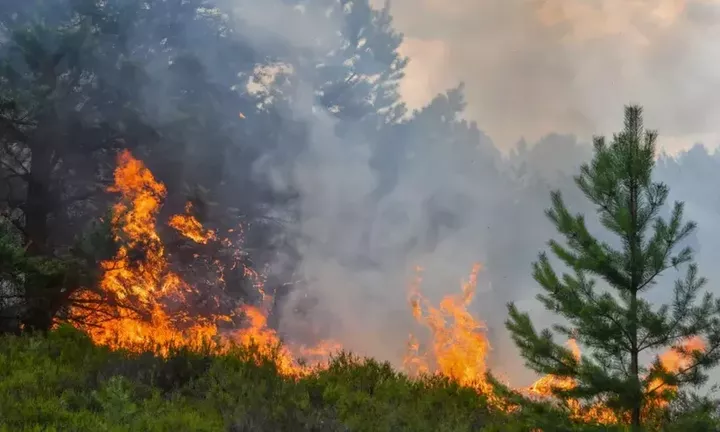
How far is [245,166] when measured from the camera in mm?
14867

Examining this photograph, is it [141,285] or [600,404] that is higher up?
[141,285]

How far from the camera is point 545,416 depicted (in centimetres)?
684

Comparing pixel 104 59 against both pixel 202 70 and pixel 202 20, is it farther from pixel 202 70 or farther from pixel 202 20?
pixel 202 20

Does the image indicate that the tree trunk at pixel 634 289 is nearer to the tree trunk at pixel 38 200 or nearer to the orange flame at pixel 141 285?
the orange flame at pixel 141 285

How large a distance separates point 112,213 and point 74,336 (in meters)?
2.13

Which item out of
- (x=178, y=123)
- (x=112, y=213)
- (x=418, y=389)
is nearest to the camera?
→ (x=418, y=389)

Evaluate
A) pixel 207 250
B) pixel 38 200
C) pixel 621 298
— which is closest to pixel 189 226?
pixel 207 250

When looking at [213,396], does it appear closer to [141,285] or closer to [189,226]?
[141,285]

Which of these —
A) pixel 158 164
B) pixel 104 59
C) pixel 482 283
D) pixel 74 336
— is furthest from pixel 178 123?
pixel 482 283

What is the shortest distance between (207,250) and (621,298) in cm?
903

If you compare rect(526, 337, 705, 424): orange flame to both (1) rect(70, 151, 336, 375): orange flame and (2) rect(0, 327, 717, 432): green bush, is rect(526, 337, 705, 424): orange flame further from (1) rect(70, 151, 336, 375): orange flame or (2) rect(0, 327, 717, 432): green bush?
(1) rect(70, 151, 336, 375): orange flame

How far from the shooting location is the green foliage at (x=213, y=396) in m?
5.87

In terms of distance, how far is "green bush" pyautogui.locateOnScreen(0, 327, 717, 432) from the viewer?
5.88 metres

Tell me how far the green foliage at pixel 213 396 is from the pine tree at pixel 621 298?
1.96 feet
